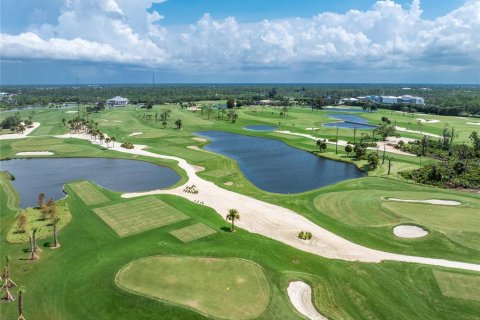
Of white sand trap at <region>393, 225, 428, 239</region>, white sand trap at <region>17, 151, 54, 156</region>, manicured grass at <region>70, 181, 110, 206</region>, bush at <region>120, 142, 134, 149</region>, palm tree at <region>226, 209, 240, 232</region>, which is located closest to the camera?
palm tree at <region>226, 209, 240, 232</region>

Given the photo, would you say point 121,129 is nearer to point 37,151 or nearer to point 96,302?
point 37,151

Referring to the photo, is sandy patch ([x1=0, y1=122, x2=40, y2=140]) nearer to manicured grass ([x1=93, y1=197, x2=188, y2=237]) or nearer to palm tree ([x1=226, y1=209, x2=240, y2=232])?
manicured grass ([x1=93, y1=197, x2=188, y2=237])

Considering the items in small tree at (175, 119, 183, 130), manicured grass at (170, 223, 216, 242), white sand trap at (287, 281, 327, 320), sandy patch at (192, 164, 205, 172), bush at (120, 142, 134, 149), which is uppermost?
small tree at (175, 119, 183, 130)

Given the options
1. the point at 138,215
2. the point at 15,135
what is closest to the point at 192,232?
the point at 138,215

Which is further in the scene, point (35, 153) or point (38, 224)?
point (35, 153)

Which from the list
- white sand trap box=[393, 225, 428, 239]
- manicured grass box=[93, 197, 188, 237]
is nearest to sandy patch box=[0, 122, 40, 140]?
manicured grass box=[93, 197, 188, 237]

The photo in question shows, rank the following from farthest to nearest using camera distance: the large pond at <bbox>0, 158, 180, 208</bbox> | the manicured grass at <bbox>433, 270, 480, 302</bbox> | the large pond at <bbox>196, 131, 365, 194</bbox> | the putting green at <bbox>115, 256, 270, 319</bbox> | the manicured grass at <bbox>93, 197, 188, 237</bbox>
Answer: the large pond at <bbox>196, 131, 365, 194</bbox> → the large pond at <bbox>0, 158, 180, 208</bbox> → the manicured grass at <bbox>93, 197, 188, 237</bbox> → the manicured grass at <bbox>433, 270, 480, 302</bbox> → the putting green at <bbox>115, 256, 270, 319</bbox>

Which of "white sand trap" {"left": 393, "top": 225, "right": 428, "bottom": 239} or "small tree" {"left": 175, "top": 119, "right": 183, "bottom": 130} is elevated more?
"small tree" {"left": 175, "top": 119, "right": 183, "bottom": 130}

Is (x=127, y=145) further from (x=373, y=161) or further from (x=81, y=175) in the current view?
(x=373, y=161)

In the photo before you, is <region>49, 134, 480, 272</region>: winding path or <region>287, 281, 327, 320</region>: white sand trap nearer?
<region>287, 281, 327, 320</region>: white sand trap
